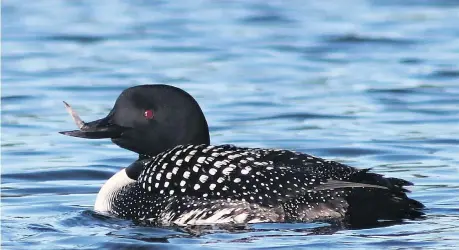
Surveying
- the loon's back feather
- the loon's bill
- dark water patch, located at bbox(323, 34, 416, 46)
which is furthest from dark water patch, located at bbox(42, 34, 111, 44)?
the loon's back feather

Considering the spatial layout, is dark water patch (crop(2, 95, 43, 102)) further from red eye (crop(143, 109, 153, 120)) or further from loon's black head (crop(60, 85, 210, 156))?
red eye (crop(143, 109, 153, 120))

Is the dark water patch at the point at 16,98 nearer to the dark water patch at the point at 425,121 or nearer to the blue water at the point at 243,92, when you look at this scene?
the blue water at the point at 243,92

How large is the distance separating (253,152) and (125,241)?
0.89 metres

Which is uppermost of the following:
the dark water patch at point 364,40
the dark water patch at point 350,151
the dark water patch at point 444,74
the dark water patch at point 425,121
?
the dark water patch at point 364,40

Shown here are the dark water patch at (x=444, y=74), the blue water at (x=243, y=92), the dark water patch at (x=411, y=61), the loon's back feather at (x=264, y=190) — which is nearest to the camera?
the loon's back feather at (x=264, y=190)

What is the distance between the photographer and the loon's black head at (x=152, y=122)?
779 cm

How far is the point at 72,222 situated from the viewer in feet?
24.9

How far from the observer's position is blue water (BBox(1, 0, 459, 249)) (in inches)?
287

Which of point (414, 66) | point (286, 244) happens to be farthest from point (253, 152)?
point (414, 66)

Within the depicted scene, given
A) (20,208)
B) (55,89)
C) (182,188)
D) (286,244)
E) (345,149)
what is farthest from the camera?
(55,89)

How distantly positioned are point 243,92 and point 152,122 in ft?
15.2

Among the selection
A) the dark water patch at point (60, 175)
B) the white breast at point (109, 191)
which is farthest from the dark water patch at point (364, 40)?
the white breast at point (109, 191)

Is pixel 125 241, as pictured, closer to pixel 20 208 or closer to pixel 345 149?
pixel 20 208

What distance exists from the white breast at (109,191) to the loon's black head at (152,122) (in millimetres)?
210
